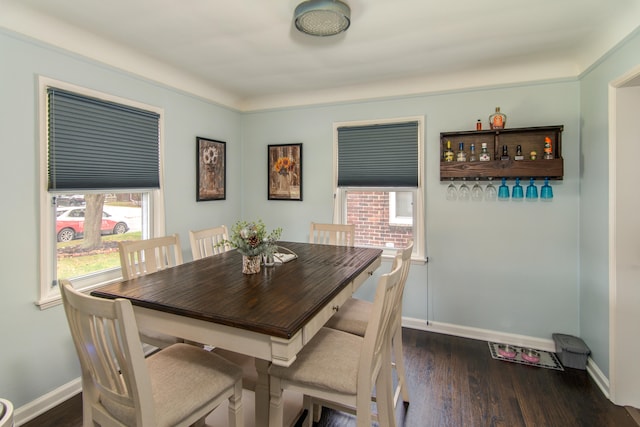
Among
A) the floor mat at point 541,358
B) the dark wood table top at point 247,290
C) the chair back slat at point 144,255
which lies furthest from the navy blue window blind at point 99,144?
the floor mat at point 541,358

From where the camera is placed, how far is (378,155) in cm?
328

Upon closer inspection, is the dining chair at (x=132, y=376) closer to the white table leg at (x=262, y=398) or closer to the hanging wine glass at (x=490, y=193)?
the white table leg at (x=262, y=398)

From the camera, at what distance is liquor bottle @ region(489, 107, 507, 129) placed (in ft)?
9.07

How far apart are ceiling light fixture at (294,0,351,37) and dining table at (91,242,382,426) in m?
1.46

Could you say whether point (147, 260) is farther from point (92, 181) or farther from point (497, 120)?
point (497, 120)

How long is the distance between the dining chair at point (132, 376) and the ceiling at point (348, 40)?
5.69 ft

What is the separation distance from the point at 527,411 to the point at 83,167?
331 centimetres

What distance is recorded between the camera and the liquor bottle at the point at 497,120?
2766 mm

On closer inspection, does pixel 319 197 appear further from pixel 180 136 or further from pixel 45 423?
pixel 45 423

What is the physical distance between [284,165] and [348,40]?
1652 mm

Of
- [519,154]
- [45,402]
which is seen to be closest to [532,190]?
[519,154]

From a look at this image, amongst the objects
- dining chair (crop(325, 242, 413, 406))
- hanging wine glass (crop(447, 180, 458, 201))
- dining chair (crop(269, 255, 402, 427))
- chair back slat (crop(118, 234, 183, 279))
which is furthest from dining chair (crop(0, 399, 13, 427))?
hanging wine glass (crop(447, 180, 458, 201))

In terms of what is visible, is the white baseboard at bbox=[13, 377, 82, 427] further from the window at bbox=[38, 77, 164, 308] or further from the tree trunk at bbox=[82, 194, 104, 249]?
the tree trunk at bbox=[82, 194, 104, 249]

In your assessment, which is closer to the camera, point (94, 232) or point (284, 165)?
point (94, 232)
